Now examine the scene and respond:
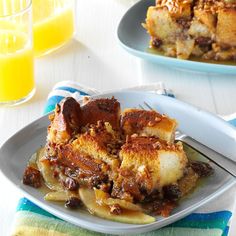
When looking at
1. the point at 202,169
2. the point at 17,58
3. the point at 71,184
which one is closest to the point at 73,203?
the point at 71,184

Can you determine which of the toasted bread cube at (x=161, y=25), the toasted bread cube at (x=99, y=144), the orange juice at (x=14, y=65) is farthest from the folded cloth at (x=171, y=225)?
the toasted bread cube at (x=161, y=25)

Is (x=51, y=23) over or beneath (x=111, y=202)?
beneath

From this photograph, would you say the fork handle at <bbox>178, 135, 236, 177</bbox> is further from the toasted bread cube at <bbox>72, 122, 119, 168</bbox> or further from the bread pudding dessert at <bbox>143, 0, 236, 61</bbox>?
the bread pudding dessert at <bbox>143, 0, 236, 61</bbox>

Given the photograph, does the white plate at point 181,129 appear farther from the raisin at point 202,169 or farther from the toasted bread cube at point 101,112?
the toasted bread cube at point 101,112

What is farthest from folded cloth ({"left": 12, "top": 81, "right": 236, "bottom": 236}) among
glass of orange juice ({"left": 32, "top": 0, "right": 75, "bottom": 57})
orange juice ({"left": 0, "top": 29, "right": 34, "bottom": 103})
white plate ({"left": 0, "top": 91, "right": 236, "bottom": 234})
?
glass of orange juice ({"left": 32, "top": 0, "right": 75, "bottom": 57})

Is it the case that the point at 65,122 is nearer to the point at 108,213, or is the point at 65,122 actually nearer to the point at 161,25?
the point at 108,213

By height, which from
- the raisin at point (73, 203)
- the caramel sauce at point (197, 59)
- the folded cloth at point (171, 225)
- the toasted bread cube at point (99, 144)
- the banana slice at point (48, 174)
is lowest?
the caramel sauce at point (197, 59)
